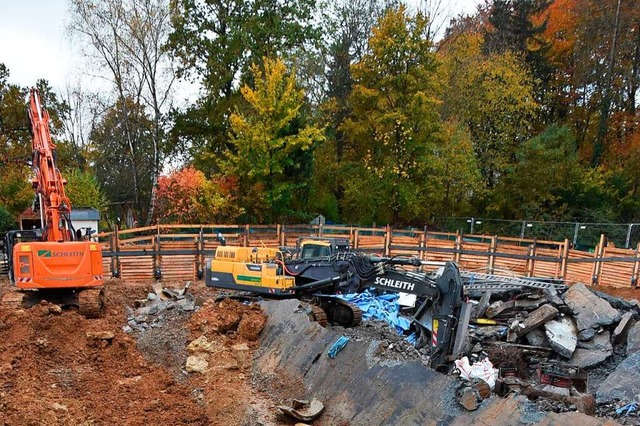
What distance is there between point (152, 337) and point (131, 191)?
2295cm

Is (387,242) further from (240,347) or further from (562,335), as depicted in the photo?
(240,347)

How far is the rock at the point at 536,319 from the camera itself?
9758 mm

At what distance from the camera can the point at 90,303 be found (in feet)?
33.1

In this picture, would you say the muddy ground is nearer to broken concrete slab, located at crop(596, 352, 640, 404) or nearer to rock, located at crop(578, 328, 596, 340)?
broken concrete slab, located at crop(596, 352, 640, 404)

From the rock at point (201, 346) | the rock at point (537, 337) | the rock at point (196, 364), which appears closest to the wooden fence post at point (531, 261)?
the rock at point (537, 337)

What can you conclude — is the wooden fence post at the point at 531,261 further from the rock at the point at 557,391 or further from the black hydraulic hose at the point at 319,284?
the rock at the point at 557,391

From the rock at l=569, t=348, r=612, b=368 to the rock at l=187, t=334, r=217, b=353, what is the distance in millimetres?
7441

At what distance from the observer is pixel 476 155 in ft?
82.1

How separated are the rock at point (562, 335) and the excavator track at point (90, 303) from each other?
1013cm

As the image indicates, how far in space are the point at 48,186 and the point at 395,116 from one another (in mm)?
15652

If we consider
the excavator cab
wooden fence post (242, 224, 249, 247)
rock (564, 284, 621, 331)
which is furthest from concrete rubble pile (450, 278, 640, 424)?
wooden fence post (242, 224, 249, 247)

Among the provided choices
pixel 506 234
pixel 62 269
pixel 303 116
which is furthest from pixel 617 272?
pixel 62 269

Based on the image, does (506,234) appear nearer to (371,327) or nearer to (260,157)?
(260,157)

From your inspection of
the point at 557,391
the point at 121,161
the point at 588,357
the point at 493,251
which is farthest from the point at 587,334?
the point at 121,161
